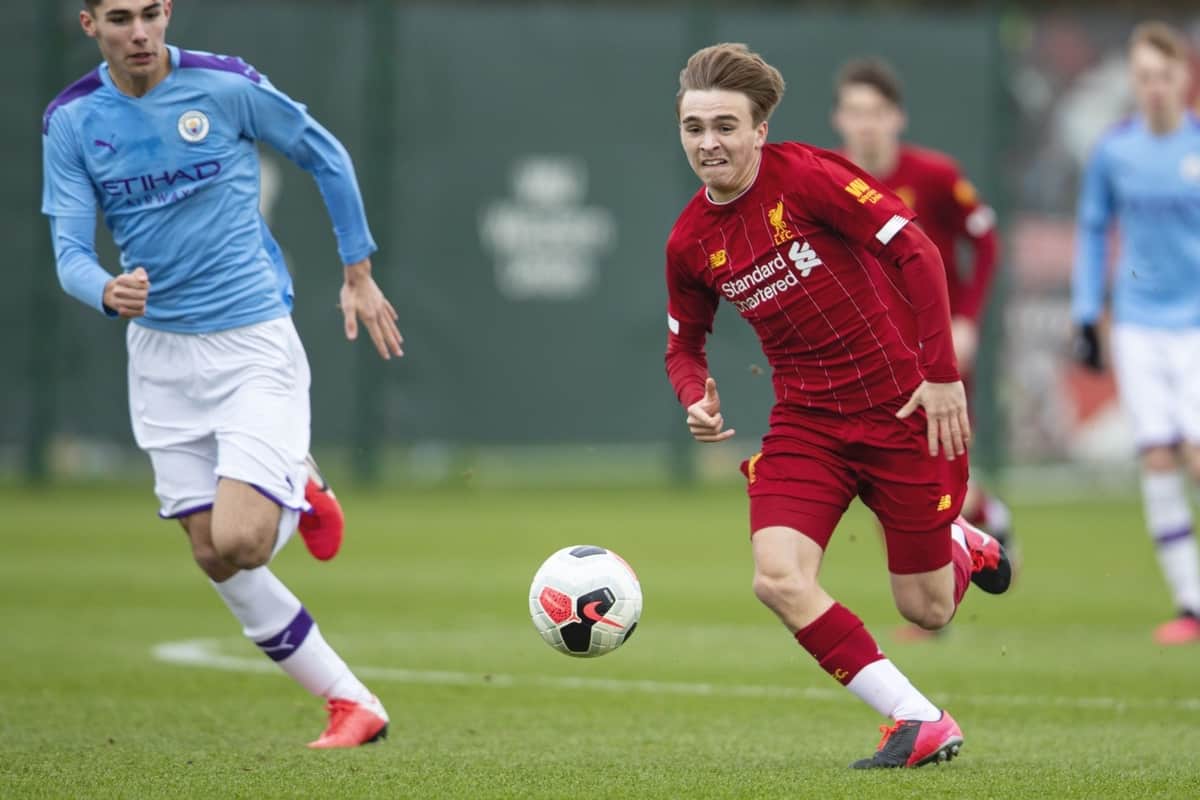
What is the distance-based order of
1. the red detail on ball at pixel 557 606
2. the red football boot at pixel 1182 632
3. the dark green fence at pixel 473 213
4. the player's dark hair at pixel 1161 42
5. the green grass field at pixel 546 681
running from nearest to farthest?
the green grass field at pixel 546 681 → the red detail on ball at pixel 557 606 → the red football boot at pixel 1182 632 → the player's dark hair at pixel 1161 42 → the dark green fence at pixel 473 213

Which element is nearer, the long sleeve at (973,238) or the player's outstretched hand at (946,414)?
the player's outstretched hand at (946,414)

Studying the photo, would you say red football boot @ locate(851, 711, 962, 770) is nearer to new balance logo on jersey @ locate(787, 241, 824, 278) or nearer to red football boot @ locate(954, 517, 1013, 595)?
red football boot @ locate(954, 517, 1013, 595)

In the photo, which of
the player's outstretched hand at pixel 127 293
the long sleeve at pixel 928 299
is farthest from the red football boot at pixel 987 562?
the player's outstretched hand at pixel 127 293

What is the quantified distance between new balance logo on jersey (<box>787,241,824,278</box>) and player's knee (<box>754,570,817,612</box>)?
0.93 meters

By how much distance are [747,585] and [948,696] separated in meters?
4.20

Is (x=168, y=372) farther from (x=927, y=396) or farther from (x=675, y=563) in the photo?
(x=675, y=563)

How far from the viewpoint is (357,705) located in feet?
20.9

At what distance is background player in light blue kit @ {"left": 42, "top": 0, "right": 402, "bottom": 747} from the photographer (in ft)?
20.1

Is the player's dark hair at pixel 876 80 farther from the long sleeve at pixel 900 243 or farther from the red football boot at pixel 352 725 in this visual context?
the red football boot at pixel 352 725

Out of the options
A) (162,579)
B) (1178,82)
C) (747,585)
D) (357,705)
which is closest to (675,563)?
(747,585)

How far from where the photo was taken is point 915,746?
5664 millimetres

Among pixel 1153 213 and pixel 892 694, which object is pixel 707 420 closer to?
pixel 892 694

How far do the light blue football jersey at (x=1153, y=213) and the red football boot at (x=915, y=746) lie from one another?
15.6 ft

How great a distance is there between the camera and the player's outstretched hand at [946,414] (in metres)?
5.60
